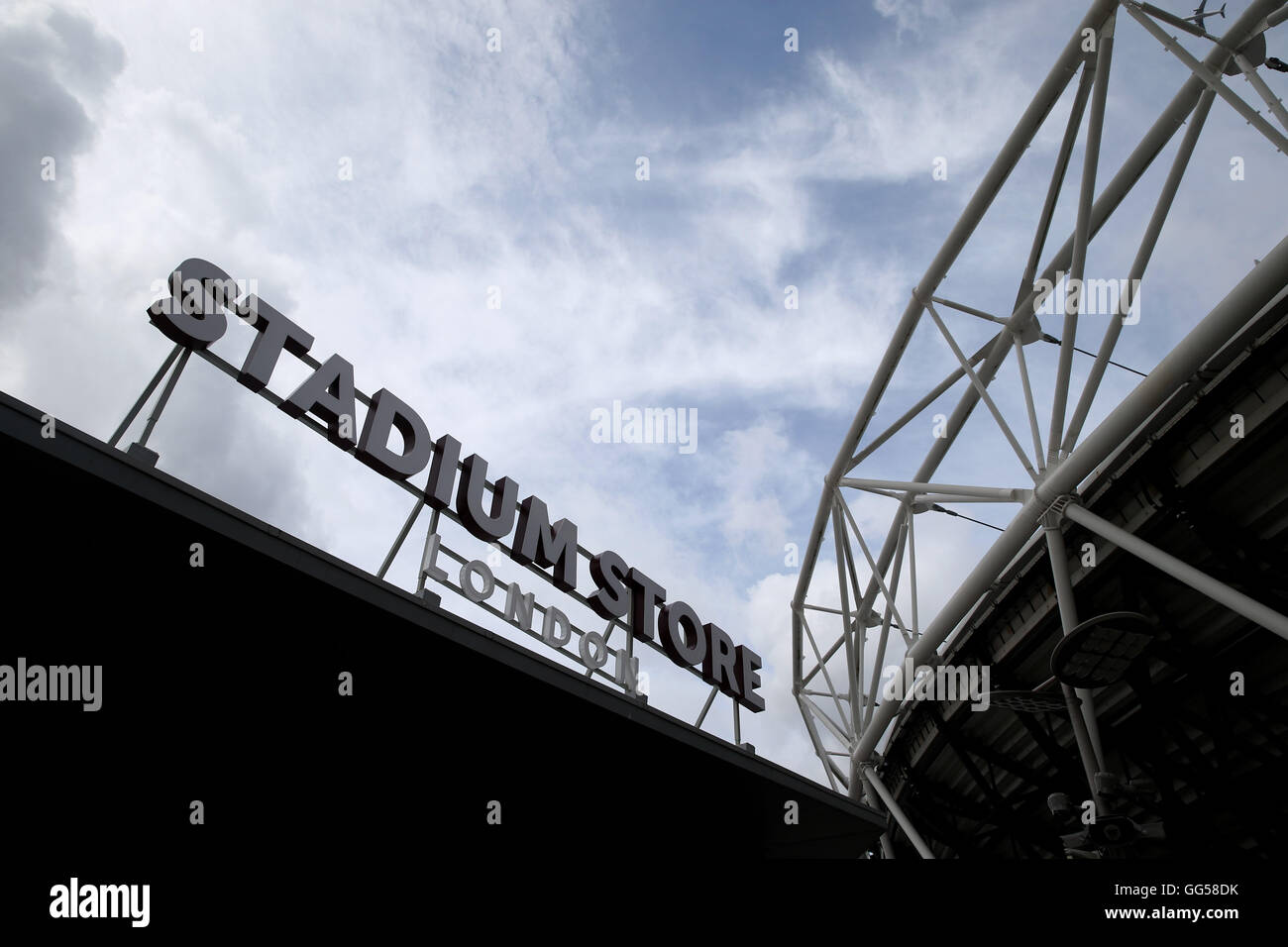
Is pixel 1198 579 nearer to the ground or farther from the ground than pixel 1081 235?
nearer to the ground

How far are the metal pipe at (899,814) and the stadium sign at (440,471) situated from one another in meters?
4.16

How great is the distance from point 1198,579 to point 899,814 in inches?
482

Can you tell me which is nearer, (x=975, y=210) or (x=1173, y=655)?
(x=1173, y=655)

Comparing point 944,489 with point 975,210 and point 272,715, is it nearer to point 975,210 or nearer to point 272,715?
point 975,210

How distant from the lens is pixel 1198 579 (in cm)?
1194

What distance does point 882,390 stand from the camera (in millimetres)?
22266

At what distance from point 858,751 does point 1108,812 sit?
40.4 feet

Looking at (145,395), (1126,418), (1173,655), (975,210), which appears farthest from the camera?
(975,210)

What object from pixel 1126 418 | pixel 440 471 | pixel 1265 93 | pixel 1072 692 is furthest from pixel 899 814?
pixel 1265 93

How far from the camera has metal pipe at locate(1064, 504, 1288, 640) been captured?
436 inches

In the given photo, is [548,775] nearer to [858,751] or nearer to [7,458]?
[7,458]

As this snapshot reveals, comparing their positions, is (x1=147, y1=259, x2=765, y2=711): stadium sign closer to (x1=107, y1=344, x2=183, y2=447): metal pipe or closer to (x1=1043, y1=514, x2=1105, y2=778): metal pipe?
(x1=107, y1=344, x2=183, y2=447): metal pipe

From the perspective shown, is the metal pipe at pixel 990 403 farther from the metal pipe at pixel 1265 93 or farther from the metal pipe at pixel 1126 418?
the metal pipe at pixel 1265 93
